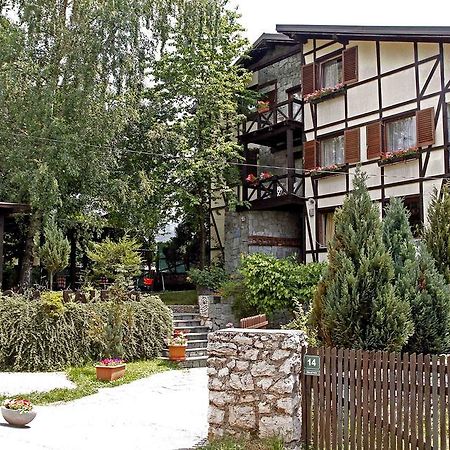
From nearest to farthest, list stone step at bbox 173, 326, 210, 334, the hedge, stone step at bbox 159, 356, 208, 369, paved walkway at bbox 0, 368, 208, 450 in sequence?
paved walkway at bbox 0, 368, 208, 450 → the hedge → stone step at bbox 159, 356, 208, 369 → stone step at bbox 173, 326, 210, 334

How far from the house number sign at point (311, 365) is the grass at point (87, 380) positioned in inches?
166

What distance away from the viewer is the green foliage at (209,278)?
1631 centimetres

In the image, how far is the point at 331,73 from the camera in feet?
53.8

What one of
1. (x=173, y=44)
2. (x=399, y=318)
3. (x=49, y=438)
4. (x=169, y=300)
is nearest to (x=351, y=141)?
(x=173, y=44)

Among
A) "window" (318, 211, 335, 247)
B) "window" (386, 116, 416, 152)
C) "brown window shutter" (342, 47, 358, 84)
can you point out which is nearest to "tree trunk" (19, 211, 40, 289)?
"window" (318, 211, 335, 247)

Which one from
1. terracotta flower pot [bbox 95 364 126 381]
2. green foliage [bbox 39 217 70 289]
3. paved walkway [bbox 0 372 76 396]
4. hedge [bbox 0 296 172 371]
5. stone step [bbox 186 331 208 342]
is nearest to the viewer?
paved walkway [bbox 0 372 76 396]

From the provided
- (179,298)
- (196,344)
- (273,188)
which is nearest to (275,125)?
(273,188)

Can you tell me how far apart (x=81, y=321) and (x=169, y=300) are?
650 cm

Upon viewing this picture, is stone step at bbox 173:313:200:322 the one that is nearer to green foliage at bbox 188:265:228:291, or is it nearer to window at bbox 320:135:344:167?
green foliage at bbox 188:265:228:291

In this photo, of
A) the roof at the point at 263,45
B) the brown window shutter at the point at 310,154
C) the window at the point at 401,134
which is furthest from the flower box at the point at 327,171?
the roof at the point at 263,45

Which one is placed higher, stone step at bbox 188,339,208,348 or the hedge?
the hedge

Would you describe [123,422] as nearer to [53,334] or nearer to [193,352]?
[53,334]

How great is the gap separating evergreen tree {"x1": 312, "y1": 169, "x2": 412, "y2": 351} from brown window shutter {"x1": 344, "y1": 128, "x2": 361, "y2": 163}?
8325mm

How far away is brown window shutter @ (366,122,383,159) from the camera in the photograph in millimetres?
14648
